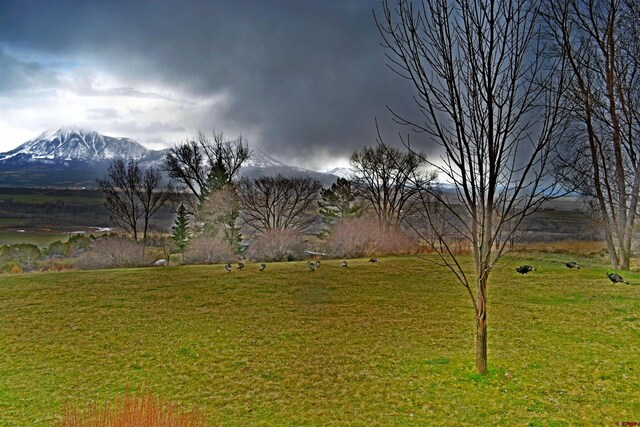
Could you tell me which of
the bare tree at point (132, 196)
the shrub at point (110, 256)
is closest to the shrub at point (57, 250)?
the bare tree at point (132, 196)

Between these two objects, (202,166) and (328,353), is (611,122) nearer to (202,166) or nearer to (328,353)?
(328,353)

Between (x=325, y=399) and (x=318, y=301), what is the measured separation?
6.18 metres

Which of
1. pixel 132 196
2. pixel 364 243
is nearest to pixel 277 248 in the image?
pixel 364 243

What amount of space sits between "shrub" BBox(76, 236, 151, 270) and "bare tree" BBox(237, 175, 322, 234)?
10.7 meters

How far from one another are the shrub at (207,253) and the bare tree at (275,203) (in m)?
8.49

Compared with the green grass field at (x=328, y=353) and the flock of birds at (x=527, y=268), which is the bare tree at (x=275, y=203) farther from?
the green grass field at (x=328, y=353)

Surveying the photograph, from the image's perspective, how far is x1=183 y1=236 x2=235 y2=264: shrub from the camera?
23.3 m

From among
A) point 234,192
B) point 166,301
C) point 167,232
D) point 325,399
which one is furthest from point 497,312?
point 167,232

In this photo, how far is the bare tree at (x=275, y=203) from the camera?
34.0 m

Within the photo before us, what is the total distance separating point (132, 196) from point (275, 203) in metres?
12.8

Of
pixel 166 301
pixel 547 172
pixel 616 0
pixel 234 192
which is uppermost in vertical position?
pixel 616 0

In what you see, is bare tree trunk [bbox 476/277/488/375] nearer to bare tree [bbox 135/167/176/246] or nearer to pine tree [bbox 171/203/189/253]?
pine tree [bbox 171/203/189/253]

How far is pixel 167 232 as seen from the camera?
3469 cm

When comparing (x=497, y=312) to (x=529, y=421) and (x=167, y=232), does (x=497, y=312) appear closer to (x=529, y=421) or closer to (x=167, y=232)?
(x=529, y=421)
